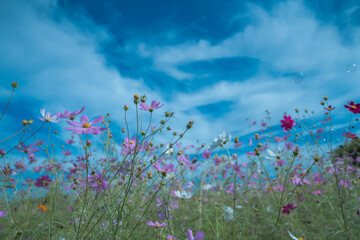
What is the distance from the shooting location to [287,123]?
87.0 inches

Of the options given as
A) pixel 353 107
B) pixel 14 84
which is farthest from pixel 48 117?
pixel 353 107

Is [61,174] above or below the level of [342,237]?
above

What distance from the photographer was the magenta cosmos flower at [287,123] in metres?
2.19

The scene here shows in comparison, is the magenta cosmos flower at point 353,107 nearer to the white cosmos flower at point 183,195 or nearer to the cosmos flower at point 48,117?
the white cosmos flower at point 183,195

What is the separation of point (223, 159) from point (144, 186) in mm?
2064

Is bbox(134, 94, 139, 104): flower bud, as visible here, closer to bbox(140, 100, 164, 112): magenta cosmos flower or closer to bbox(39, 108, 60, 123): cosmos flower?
bbox(140, 100, 164, 112): magenta cosmos flower

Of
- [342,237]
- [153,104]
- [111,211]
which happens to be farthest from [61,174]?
[342,237]

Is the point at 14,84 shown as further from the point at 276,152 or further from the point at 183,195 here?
the point at 276,152

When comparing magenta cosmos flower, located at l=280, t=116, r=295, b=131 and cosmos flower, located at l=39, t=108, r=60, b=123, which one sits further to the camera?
magenta cosmos flower, located at l=280, t=116, r=295, b=131

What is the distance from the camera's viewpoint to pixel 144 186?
66.4 inches

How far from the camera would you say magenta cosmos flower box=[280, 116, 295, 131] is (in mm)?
2193

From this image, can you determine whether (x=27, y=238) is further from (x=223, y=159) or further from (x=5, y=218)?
(x=5, y=218)

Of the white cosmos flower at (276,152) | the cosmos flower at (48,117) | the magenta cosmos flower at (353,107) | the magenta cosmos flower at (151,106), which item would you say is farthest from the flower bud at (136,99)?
the magenta cosmos flower at (353,107)

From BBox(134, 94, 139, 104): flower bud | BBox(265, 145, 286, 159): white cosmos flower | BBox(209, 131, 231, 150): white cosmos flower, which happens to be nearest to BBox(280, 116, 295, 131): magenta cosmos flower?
BBox(265, 145, 286, 159): white cosmos flower
